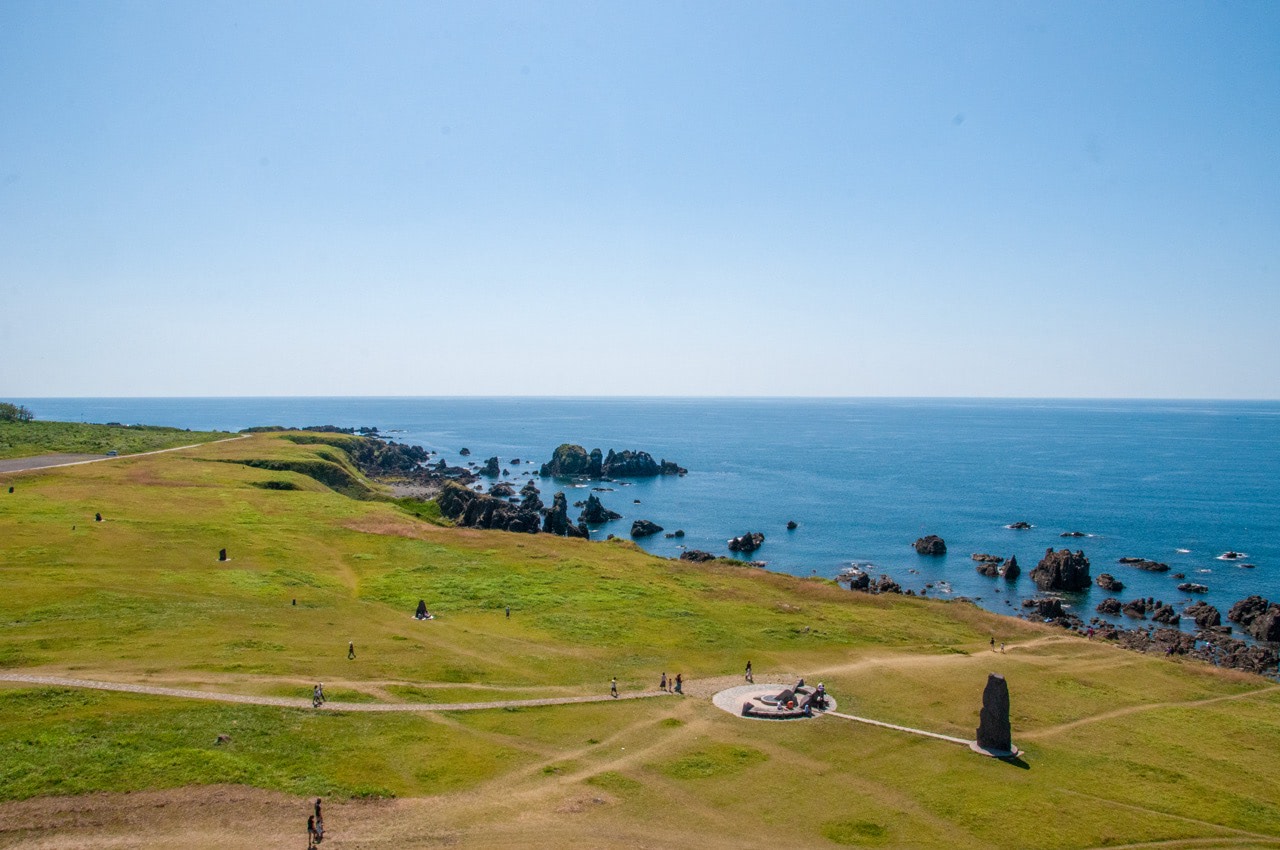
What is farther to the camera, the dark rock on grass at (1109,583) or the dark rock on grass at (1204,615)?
the dark rock on grass at (1109,583)

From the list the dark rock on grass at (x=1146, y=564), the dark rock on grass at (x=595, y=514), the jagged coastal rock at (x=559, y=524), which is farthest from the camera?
the dark rock on grass at (x=595, y=514)

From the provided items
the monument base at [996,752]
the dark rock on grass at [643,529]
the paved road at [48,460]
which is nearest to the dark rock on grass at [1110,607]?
the monument base at [996,752]

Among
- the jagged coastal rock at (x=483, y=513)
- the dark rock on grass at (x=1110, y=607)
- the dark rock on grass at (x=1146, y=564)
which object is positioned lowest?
the dark rock on grass at (x=1110, y=607)

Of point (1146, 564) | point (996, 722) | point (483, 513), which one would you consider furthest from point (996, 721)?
point (1146, 564)

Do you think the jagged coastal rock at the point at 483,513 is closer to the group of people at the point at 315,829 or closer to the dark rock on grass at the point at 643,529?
the dark rock on grass at the point at 643,529

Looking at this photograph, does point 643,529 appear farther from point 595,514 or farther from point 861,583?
point 861,583
